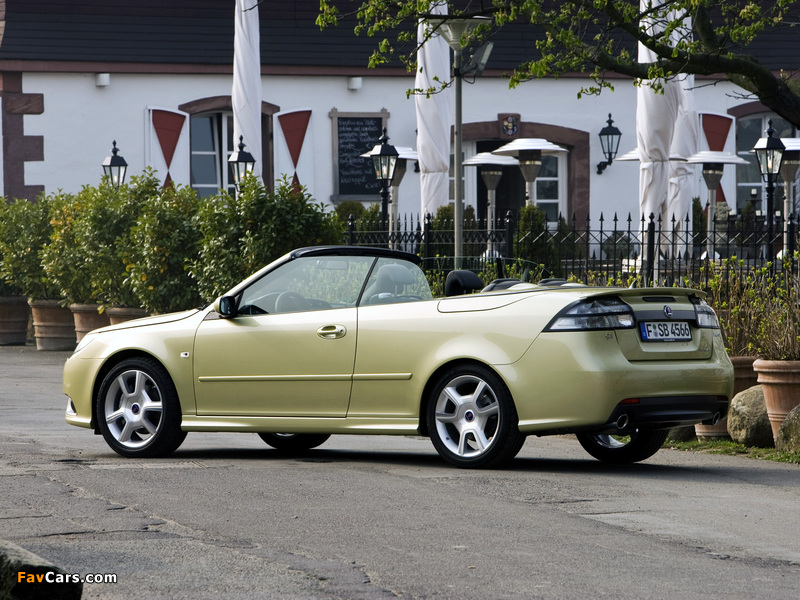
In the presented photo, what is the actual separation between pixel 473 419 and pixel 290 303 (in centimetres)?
158

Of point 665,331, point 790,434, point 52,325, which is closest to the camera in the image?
point 665,331

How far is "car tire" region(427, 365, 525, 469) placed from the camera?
8273 millimetres

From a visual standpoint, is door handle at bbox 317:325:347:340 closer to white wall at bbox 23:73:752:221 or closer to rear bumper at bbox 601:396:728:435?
rear bumper at bbox 601:396:728:435

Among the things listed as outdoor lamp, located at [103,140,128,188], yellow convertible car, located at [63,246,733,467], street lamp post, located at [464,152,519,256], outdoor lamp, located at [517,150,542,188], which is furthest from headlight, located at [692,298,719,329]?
outdoor lamp, located at [103,140,128,188]

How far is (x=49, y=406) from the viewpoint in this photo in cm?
1371

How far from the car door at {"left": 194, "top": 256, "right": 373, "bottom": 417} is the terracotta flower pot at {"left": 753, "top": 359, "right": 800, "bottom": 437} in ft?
9.87

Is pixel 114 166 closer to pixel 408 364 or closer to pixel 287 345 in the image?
pixel 287 345

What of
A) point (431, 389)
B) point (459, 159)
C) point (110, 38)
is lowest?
point (431, 389)

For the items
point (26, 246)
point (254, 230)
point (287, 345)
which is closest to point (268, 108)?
point (26, 246)

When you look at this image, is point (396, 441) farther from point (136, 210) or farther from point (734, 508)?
point (136, 210)

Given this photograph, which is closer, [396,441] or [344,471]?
[344,471]

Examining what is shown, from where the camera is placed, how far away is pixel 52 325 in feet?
69.9

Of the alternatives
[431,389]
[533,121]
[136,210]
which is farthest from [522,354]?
[533,121]

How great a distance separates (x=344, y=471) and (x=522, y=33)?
77.8ft
